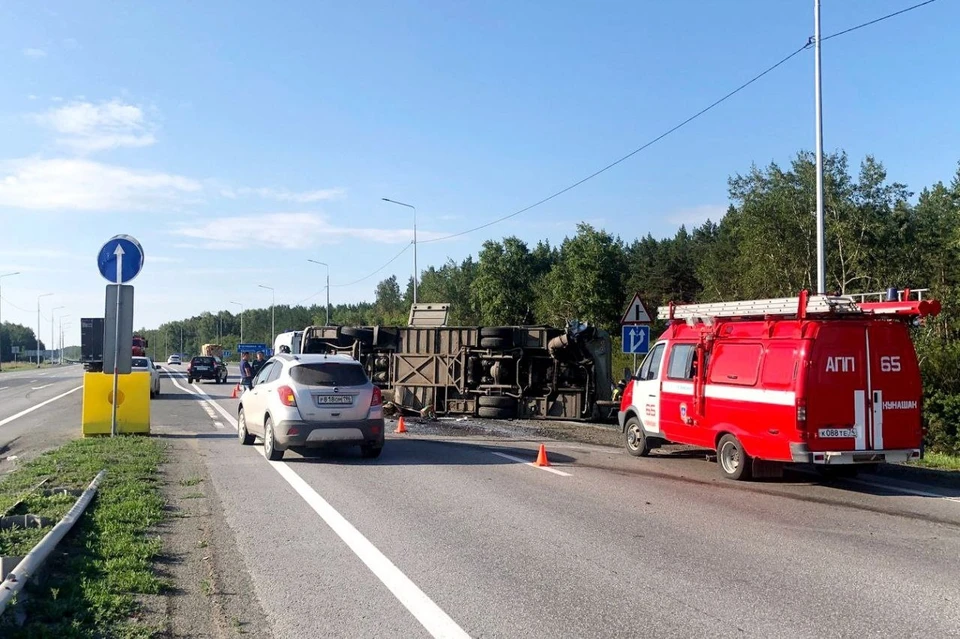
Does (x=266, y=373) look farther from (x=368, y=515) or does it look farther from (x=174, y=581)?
(x=174, y=581)

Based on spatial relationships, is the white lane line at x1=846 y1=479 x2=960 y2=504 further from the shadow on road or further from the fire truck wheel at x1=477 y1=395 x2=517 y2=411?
the fire truck wheel at x1=477 y1=395 x2=517 y2=411

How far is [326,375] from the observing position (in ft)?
43.8

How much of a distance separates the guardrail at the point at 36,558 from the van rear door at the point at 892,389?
28.4 ft

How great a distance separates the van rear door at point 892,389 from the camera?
1035cm

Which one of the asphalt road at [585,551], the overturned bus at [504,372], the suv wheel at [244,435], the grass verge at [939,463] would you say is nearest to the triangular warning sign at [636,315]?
the overturned bus at [504,372]

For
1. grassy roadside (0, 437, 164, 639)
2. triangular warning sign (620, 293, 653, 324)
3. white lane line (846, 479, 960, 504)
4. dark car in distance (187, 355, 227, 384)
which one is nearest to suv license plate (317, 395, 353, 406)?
grassy roadside (0, 437, 164, 639)

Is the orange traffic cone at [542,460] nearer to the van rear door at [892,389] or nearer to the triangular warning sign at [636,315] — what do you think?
the van rear door at [892,389]

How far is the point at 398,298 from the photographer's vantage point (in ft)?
479

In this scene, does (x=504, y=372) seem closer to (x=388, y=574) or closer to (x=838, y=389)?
(x=838, y=389)

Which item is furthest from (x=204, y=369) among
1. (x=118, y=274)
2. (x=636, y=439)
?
(x=636, y=439)

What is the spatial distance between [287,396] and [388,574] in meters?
6.92

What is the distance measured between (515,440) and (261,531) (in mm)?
9315

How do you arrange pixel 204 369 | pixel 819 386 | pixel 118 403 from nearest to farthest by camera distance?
pixel 819 386 < pixel 118 403 < pixel 204 369

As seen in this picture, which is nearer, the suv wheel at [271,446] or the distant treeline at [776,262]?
the suv wheel at [271,446]
